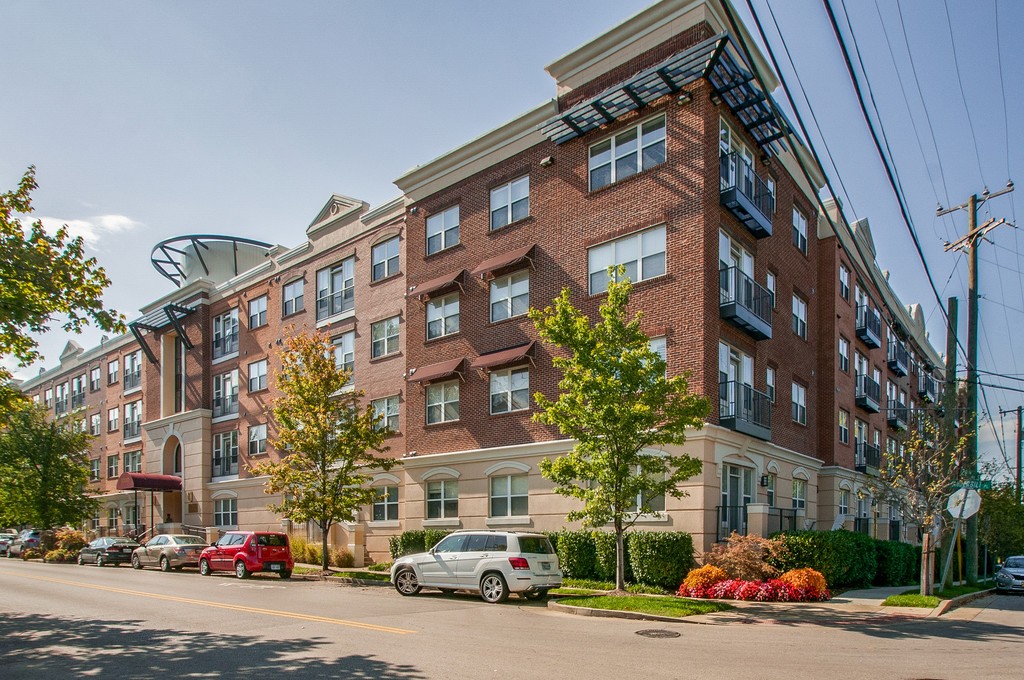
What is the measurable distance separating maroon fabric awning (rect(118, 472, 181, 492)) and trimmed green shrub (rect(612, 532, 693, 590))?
102 ft

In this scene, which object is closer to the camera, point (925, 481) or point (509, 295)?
point (925, 481)

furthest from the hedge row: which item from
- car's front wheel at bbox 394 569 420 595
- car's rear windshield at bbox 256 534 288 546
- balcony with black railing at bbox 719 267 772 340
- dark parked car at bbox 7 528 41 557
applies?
dark parked car at bbox 7 528 41 557

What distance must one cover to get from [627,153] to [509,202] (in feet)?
16.1

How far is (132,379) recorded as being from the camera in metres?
51.7

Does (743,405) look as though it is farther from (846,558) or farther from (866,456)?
(866,456)

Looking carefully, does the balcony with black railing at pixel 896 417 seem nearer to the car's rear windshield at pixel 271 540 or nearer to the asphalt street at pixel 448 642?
the asphalt street at pixel 448 642

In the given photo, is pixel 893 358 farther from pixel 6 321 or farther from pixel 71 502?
pixel 71 502

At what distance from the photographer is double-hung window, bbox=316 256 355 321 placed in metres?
34.8

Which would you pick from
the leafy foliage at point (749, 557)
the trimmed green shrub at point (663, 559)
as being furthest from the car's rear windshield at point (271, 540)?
the leafy foliage at point (749, 557)

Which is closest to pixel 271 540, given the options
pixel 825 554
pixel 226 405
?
pixel 226 405

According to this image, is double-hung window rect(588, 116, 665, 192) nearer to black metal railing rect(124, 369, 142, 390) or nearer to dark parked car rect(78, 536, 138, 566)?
dark parked car rect(78, 536, 138, 566)

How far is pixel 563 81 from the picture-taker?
25.4 m

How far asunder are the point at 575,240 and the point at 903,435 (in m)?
11.0

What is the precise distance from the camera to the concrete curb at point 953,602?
1692 cm
